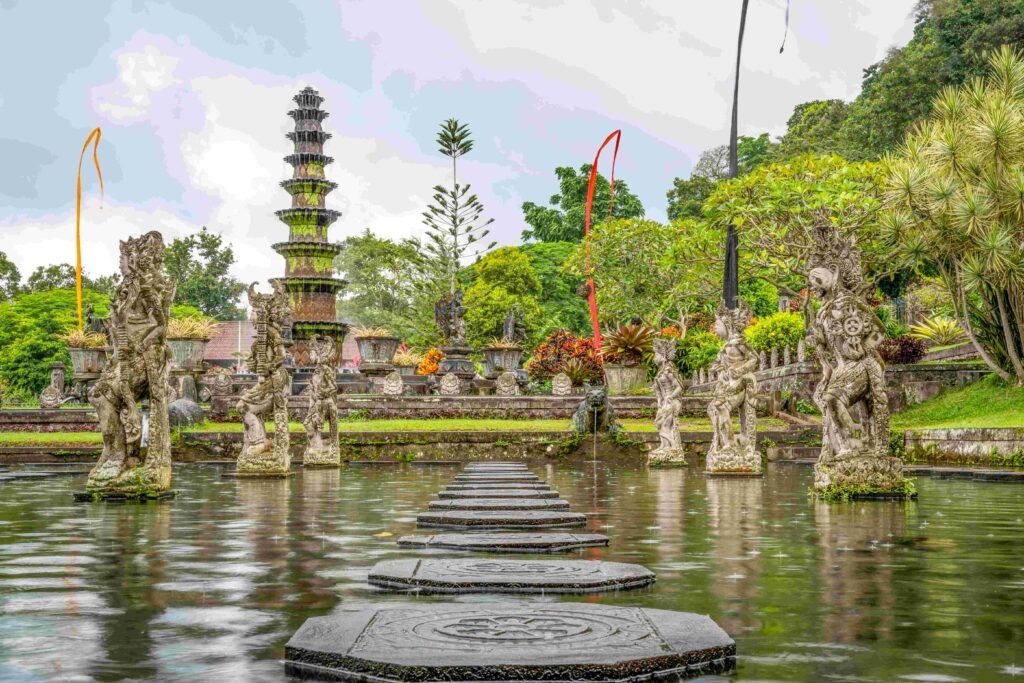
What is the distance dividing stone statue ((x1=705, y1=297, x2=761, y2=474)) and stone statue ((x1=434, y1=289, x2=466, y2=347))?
27.8 m

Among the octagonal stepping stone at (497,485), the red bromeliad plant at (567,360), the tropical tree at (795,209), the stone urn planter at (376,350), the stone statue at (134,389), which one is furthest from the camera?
the stone urn planter at (376,350)

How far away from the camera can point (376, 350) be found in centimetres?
3969

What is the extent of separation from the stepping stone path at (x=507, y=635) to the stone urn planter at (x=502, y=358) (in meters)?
34.9

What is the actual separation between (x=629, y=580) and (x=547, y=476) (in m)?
10.7

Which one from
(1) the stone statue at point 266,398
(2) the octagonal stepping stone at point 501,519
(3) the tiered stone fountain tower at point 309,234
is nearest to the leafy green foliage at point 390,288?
(3) the tiered stone fountain tower at point 309,234

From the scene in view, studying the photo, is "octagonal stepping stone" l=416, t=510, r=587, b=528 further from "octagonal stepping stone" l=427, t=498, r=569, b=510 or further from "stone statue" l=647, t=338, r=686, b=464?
"stone statue" l=647, t=338, r=686, b=464

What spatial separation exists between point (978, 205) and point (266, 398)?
1371 cm

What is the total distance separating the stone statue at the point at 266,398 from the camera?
1467cm

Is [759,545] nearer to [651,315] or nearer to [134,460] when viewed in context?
[134,460]

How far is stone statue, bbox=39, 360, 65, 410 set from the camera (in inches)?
1271

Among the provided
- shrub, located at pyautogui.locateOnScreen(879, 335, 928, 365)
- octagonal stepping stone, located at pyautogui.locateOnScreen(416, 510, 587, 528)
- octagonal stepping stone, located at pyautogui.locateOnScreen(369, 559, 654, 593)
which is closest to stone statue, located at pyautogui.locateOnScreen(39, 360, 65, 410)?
shrub, located at pyautogui.locateOnScreen(879, 335, 928, 365)

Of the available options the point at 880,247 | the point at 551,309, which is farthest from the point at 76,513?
the point at 551,309

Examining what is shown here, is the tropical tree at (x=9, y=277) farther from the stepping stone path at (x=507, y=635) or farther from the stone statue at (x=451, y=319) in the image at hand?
the stepping stone path at (x=507, y=635)

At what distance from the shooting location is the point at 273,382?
587 inches
